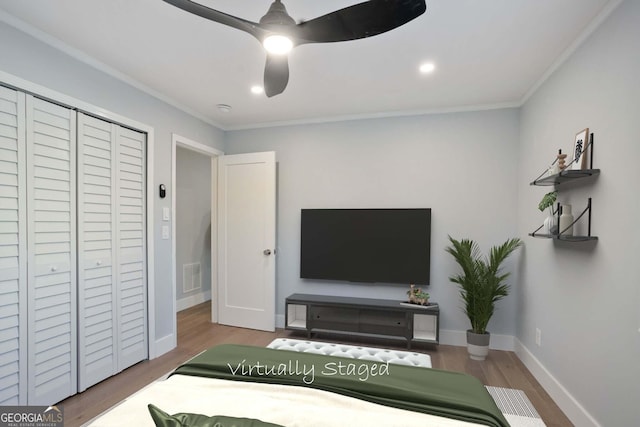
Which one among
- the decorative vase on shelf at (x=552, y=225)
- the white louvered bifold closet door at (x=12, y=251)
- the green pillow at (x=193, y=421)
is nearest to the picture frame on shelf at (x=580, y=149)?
the decorative vase on shelf at (x=552, y=225)

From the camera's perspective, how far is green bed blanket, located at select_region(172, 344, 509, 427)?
1306 mm

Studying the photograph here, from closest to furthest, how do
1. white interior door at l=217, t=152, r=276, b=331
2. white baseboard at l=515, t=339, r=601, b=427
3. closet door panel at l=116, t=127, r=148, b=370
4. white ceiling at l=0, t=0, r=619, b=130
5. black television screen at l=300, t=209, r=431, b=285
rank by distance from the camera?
white ceiling at l=0, t=0, r=619, b=130 → white baseboard at l=515, t=339, r=601, b=427 → closet door panel at l=116, t=127, r=148, b=370 → black television screen at l=300, t=209, r=431, b=285 → white interior door at l=217, t=152, r=276, b=331

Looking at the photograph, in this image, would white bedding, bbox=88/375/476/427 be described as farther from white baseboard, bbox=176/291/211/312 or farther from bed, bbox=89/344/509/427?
white baseboard, bbox=176/291/211/312

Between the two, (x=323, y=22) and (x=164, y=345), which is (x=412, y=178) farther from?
(x=164, y=345)

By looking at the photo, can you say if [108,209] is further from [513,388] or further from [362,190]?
[513,388]

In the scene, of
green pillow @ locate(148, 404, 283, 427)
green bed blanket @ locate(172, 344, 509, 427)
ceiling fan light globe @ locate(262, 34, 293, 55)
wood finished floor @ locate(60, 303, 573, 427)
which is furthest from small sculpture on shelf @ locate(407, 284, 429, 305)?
ceiling fan light globe @ locate(262, 34, 293, 55)

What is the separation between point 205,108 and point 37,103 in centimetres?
158

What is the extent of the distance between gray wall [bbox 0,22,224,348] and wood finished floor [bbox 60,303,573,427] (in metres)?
0.35

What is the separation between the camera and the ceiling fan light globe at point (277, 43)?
1.42 meters

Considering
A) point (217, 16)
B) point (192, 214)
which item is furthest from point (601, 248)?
point (192, 214)

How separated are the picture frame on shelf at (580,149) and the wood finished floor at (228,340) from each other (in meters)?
1.71

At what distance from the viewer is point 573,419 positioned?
2055 mm

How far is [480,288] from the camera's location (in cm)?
300

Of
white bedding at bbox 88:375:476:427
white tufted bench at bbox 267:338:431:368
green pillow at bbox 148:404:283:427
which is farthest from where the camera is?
white tufted bench at bbox 267:338:431:368
